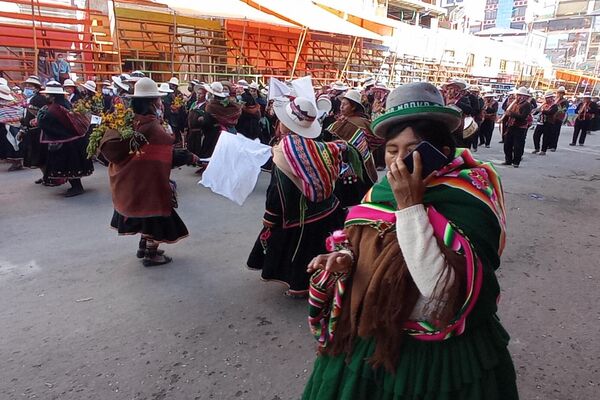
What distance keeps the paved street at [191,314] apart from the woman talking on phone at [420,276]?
4.48 ft

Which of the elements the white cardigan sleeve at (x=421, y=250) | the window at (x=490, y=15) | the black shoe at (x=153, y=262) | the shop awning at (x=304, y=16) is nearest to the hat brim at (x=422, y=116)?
the white cardigan sleeve at (x=421, y=250)

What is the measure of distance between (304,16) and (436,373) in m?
17.0

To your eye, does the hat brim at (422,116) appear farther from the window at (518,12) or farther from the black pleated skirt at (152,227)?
the window at (518,12)

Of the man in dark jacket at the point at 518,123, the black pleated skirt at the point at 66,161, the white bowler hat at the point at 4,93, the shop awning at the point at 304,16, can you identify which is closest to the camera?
the black pleated skirt at the point at 66,161

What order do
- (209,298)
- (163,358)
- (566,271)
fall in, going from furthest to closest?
(566,271), (209,298), (163,358)

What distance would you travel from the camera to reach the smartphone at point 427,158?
4.51 feet

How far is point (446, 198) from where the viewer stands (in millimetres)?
1419

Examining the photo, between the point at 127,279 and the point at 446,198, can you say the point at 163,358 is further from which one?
the point at 446,198

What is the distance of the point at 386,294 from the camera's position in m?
1.45

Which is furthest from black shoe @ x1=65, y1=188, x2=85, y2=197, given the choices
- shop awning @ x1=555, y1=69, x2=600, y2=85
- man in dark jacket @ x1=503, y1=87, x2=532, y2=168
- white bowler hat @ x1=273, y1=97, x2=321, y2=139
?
shop awning @ x1=555, y1=69, x2=600, y2=85

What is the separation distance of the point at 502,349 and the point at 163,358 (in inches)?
89.0

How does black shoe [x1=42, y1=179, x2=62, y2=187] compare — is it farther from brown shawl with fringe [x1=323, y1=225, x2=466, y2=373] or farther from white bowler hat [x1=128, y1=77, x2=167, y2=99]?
brown shawl with fringe [x1=323, y1=225, x2=466, y2=373]

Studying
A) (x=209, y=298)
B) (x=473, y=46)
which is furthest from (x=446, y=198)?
(x=473, y=46)

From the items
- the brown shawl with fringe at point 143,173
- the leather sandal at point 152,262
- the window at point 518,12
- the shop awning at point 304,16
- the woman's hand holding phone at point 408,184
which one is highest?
the window at point 518,12
